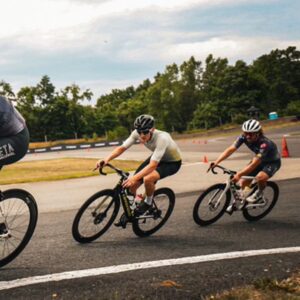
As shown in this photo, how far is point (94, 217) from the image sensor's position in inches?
241

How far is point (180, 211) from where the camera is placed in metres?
8.45

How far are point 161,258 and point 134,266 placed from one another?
0.47 metres

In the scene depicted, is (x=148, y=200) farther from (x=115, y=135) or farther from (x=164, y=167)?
(x=115, y=135)

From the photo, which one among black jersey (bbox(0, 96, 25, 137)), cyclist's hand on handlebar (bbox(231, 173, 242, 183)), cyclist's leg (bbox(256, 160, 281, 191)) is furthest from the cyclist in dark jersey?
cyclist's leg (bbox(256, 160, 281, 191))

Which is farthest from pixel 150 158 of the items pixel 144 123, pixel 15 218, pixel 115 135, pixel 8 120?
pixel 115 135

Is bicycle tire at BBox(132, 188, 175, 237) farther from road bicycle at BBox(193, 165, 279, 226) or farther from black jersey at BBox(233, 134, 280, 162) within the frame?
black jersey at BBox(233, 134, 280, 162)

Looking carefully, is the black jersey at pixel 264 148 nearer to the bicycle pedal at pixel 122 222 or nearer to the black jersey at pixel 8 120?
the bicycle pedal at pixel 122 222

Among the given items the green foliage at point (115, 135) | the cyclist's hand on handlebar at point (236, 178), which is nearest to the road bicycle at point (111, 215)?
the cyclist's hand on handlebar at point (236, 178)

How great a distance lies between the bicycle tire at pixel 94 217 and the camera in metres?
5.96

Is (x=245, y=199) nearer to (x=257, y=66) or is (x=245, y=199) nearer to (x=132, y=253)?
(x=132, y=253)

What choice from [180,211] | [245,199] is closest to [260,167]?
[245,199]

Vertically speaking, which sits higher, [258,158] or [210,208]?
[258,158]

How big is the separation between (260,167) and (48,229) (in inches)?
149

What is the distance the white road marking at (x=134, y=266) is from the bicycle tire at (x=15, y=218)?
22.7 inches
